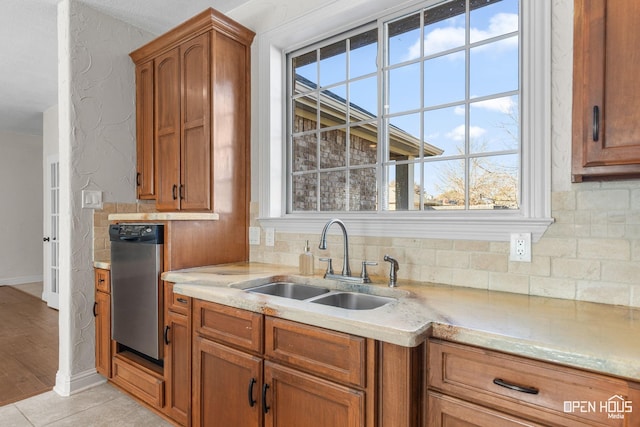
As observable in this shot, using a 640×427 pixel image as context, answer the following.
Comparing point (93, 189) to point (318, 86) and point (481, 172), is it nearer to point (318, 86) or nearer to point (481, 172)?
point (318, 86)

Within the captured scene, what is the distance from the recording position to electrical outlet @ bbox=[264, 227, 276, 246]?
252cm

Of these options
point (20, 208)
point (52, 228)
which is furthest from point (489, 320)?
point (20, 208)

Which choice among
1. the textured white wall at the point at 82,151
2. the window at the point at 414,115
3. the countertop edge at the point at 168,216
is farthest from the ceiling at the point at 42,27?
the countertop edge at the point at 168,216

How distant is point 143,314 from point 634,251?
2.44 metres

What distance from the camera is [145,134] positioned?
2877 millimetres

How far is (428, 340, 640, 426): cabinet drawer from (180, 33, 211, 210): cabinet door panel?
178 centimetres

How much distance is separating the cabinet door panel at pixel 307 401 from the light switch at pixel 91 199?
1979mm

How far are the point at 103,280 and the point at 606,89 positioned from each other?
2.94 metres

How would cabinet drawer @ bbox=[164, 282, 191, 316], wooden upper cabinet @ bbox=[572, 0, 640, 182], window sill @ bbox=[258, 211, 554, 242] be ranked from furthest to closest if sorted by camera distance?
Result: cabinet drawer @ bbox=[164, 282, 191, 316] < window sill @ bbox=[258, 211, 554, 242] < wooden upper cabinet @ bbox=[572, 0, 640, 182]

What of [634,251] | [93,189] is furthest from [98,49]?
[634,251]

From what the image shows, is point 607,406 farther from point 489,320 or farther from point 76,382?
point 76,382

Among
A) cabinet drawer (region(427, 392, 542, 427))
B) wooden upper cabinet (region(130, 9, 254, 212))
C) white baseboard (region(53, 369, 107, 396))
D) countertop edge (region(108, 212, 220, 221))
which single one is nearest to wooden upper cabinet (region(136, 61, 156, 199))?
wooden upper cabinet (region(130, 9, 254, 212))

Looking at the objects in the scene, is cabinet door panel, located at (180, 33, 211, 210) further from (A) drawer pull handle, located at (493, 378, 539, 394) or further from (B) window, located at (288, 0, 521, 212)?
(A) drawer pull handle, located at (493, 378, 539, 394)

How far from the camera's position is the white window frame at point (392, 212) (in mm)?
1554
